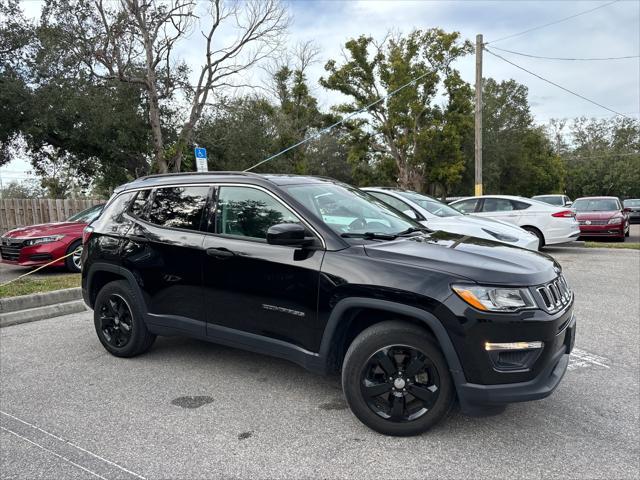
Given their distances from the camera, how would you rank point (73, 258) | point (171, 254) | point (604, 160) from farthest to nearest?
point (604, 160)
point (73, 258)
point (171, 254)

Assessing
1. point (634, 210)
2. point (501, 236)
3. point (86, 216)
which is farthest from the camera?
point (634, 210)

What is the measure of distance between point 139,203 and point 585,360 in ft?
14.4

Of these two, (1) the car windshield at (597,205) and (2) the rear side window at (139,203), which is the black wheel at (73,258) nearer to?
(2) the rear side window at (139,203)

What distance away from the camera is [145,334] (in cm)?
435

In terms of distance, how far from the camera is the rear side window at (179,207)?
13.1 ft

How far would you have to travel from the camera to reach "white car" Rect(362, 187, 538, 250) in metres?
7.18

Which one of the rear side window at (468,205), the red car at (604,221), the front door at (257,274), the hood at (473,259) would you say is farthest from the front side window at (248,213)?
the red car at (604,221)

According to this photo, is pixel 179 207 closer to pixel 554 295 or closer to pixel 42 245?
pixel 554 295

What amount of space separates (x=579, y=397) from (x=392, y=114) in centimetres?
3265

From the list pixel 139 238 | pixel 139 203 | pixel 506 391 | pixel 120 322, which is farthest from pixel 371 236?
pixel 120 322

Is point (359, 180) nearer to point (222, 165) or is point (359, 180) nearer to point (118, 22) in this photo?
point (222, 165)

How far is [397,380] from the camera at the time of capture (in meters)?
2.96

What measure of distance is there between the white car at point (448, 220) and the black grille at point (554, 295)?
3.69m

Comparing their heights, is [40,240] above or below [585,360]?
above
